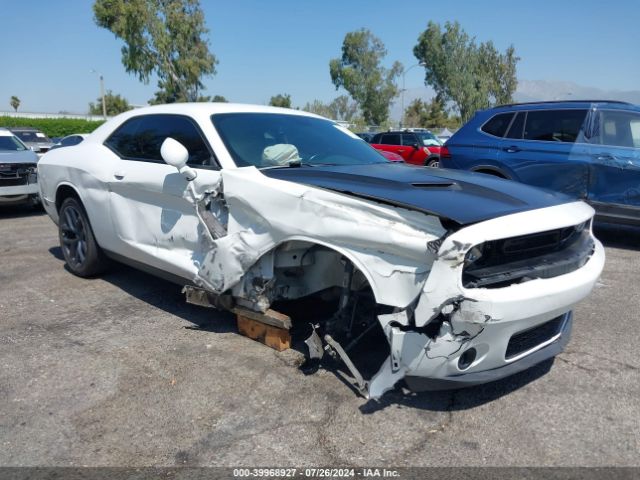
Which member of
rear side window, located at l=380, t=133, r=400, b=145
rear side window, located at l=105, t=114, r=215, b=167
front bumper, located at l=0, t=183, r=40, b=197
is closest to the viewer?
rear side window, located at l=105, t=114, r=215, b=167

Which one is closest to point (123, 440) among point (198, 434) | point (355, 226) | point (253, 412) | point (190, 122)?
point (198, 434)

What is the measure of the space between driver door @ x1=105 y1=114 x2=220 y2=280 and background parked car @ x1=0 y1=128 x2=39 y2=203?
17.8 feet

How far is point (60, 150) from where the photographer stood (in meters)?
5.39

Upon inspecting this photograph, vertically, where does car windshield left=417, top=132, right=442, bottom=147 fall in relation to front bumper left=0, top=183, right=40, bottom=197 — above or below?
above

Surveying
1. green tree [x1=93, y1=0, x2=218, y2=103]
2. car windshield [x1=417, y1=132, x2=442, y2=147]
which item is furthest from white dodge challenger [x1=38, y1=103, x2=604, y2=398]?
green tree [x1=93, y1=0, x2=218, y2=103]

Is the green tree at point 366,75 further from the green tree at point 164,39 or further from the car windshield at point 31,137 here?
the car windshield at point 31,137

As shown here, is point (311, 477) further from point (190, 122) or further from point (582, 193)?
point (582, 193)

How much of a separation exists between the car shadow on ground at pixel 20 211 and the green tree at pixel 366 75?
4076cm

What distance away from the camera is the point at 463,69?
4447cm

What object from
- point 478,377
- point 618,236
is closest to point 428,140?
point 618,236

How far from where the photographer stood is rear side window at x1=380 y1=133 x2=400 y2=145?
60.3 ft

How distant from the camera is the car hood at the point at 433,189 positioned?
8.53ft

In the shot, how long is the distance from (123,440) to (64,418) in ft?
1.44

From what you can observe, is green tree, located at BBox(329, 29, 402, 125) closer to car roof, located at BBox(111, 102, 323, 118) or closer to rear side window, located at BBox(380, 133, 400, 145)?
rear side window, located at BBox(380, 133, 400, 145)
